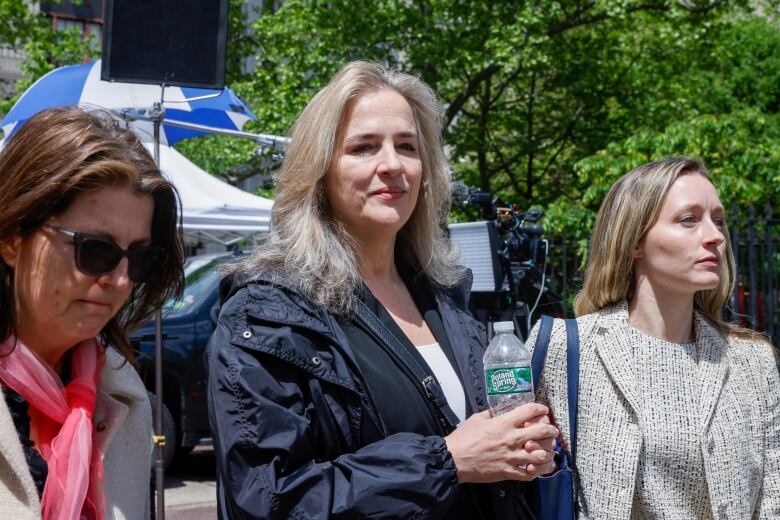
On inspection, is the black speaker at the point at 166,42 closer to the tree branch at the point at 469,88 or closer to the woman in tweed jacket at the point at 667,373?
the woman in tweed jacket at the point at 667,373

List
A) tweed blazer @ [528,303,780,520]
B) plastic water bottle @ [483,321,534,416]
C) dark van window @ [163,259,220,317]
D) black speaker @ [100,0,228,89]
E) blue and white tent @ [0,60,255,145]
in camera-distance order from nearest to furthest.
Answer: plastic water bottle @ [483,321,534,416] < tweed blazer @ [528,303,780,520] < black speaker @ [100,0,228,89] < blue and white tent @ [0,60,255,145] < dark van window @ [163,259,220,317]

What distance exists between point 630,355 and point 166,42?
10.1 feet

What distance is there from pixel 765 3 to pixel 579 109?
7.03 metres

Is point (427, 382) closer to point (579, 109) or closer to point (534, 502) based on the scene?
point (534, 502)

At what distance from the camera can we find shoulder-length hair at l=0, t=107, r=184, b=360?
1823 millimetres

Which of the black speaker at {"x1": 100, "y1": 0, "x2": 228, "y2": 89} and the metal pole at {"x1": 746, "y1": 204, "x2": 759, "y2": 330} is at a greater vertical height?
the black speaker at {"x1": 100, "y1": 0, "x2": 228, "y2": 89}

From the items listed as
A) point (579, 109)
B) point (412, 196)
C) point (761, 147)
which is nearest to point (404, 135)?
point (412, 196)

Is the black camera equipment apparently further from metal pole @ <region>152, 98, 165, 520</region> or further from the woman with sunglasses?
the woman with sunglasses

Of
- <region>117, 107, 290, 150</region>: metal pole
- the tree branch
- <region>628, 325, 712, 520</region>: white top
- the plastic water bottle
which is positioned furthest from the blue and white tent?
the tree branch

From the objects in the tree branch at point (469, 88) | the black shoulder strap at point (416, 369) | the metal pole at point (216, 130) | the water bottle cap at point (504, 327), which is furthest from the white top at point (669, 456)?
the tree branch at point (469, 88)

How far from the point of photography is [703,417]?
2680 mm

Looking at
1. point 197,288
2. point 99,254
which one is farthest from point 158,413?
point 197,288

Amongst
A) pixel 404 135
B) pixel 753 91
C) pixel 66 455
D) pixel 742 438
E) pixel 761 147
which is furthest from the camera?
pixel 753 91

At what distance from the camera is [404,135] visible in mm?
2418
